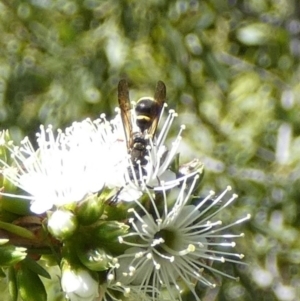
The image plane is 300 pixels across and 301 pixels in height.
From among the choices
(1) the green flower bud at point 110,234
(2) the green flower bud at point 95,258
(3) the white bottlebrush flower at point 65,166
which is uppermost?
(3) the white bottlebrush flower at point 65,166

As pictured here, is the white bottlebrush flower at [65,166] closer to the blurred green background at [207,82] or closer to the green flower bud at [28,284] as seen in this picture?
the green flower bud at [28,284]

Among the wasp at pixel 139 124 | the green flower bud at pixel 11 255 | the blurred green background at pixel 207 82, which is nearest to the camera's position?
the green flower bud at pixel 11 255

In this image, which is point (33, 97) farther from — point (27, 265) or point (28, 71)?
point (27, 265)

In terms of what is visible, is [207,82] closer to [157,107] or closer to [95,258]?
[157,107]

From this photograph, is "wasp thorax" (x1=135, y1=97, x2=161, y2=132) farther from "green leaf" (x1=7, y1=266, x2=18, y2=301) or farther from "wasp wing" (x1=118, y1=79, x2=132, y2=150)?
"green leaf" (x1=7, y1=266, x2=18, y2=301)

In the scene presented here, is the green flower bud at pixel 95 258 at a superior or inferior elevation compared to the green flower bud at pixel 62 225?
inferior

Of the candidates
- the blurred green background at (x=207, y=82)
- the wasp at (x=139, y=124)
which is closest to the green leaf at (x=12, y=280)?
the wasp at (x=139, y=124)
